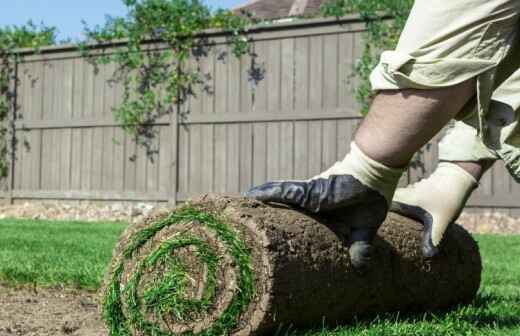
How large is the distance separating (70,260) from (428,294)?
97.0 inches

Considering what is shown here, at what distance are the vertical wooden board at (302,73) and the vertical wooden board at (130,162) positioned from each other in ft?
7.56

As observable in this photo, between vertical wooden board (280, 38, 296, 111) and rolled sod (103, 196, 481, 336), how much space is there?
6415 mm

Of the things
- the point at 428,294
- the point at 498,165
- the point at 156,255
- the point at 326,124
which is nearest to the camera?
the point at 156,255

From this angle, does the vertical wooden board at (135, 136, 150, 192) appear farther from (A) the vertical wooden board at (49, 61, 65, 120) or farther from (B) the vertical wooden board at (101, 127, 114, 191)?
(A) the vertical wooden board at (49, 61, 65, 120)

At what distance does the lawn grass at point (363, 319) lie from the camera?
2489 millimetres

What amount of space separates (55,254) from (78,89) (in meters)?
5.69

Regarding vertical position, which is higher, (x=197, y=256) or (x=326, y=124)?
(x=326, y=124)

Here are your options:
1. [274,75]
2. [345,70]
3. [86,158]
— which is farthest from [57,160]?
[345,70]

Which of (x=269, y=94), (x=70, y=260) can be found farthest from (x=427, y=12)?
(x=269, y=94)

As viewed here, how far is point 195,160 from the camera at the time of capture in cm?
943

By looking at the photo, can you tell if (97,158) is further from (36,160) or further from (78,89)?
(36,160)

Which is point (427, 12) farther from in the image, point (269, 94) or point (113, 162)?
point (113, 162)

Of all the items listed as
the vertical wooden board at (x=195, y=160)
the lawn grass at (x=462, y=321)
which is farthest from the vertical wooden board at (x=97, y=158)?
the lawn grass at (x=462, y=321)

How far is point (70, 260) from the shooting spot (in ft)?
15.1
